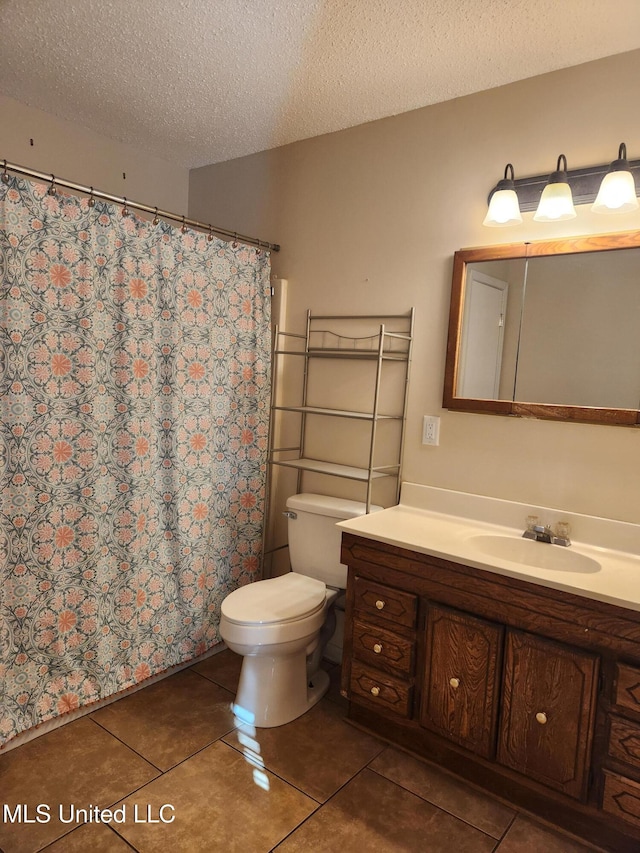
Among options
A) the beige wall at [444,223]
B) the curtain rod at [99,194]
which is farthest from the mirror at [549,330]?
the curtain rod at [99,194]

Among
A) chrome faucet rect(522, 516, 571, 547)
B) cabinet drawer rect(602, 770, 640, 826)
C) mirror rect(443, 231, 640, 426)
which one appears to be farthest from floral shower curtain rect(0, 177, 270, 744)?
cabinet drawer rect(602, 770, 640, 826)

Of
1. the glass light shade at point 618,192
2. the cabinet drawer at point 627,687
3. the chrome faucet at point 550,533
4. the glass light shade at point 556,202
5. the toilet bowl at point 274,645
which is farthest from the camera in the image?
the toilet bowl at point 274,645

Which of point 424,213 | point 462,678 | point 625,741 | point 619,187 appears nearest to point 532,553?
point 462,678

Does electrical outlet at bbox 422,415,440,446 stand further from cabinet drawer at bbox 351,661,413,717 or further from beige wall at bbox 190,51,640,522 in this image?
cabinet drawer at bbox 351,661,413,717

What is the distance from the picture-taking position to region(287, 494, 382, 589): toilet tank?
241cm

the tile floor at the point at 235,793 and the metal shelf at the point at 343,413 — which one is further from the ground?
the metal shelf at the point at 343,413

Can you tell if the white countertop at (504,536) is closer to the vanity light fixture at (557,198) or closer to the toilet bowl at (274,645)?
the toilet bowl at (274,645)

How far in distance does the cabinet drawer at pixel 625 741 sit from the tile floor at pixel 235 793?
1.21ft

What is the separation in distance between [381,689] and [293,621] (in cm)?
40

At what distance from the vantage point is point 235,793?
1.81 meters

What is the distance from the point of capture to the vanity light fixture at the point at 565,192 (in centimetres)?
175

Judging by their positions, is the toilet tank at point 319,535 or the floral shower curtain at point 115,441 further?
the toilet tank at point 319,535

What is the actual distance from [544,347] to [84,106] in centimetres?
219

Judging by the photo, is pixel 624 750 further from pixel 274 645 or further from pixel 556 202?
pixel 556 202
